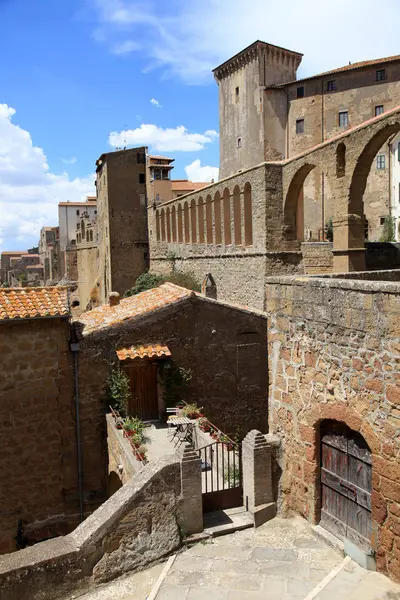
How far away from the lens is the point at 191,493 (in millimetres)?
7535

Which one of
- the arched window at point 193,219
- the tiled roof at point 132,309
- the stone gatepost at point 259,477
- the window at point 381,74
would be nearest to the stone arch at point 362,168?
Answer: the tiled roof at point 132,309

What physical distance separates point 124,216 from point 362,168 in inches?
1120

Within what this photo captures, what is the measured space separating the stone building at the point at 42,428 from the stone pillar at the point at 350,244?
11513 mm

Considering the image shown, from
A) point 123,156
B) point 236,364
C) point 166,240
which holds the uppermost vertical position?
point 123,156

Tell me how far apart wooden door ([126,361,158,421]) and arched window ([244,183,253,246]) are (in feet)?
46.2

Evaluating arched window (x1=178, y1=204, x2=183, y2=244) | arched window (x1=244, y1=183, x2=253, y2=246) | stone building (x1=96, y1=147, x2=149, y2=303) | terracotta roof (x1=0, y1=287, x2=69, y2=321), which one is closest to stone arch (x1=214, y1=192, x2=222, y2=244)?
arched window (x1=244, y1=183, x2=253, y2=246)

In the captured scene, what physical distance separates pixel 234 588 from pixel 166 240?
1421 inches

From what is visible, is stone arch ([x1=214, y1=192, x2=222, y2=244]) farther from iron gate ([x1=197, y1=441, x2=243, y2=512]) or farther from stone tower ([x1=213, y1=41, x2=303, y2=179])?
iron gate ([x1=197, y1=441, x2=243, y2=512])

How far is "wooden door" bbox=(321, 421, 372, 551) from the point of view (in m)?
6.23

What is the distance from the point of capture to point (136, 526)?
7031mm

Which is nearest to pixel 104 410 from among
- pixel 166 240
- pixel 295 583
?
pixel 295 583

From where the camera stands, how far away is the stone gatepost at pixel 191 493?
295 inches

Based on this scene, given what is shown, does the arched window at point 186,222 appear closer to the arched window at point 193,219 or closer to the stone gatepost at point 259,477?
the arched window at point 193,219

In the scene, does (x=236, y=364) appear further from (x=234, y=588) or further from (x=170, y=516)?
(x=234, y=588)
